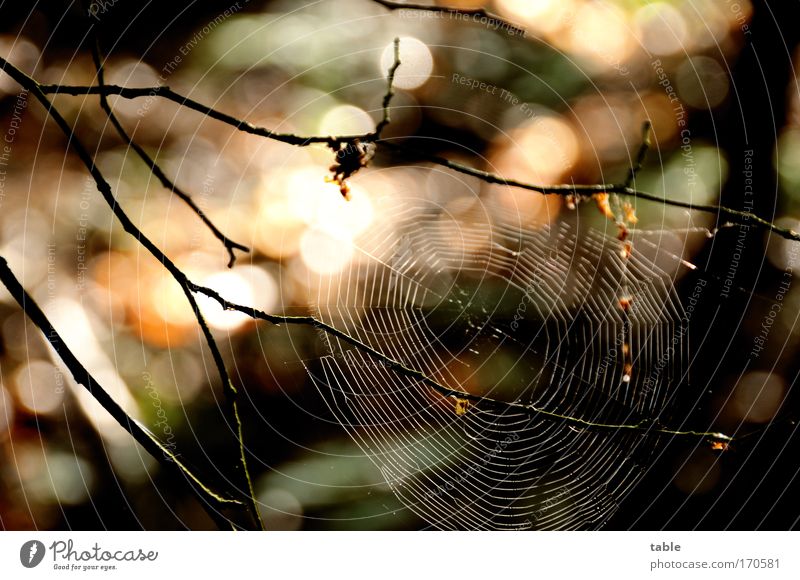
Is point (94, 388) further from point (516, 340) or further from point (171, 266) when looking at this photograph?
point (516, 340)

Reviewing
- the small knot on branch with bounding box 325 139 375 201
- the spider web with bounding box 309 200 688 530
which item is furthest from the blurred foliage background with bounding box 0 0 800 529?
the small knot on branch with bounding box 325 139 375 201

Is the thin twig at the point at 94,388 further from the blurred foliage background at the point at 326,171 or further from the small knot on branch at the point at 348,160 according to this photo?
the blurred foliage background at the point at 326,171

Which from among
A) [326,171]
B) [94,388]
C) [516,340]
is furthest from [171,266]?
[516,340]

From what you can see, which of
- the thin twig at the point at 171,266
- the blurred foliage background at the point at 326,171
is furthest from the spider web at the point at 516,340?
the thin twig at the point at 171,266

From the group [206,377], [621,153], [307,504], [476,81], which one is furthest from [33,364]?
[621,153]

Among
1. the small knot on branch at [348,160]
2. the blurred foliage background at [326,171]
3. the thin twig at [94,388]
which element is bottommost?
the thin twig at [94,388]
